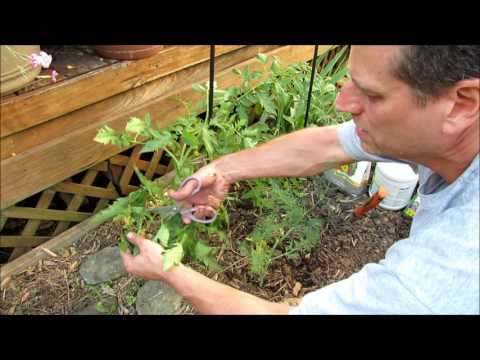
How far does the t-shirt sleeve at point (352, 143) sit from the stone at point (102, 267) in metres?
1.20

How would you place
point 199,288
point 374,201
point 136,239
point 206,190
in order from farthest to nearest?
1. point 374,201
2. point 206,190
3. point 136,239
4. point 199,288

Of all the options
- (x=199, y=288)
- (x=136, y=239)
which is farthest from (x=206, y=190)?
(x=199, y=288)

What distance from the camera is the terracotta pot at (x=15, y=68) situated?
1664 millimetres

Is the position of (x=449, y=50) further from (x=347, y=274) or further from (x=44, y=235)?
(x=44, y=235)

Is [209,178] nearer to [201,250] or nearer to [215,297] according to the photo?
[201,250]

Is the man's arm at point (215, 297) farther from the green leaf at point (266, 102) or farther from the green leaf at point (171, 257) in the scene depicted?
the green leaf at point (266, 102)

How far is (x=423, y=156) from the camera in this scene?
1.36 meters

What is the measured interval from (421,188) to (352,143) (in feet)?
1.18

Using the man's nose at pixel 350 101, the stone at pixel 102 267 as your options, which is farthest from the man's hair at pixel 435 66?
the stone at pixel 102 267

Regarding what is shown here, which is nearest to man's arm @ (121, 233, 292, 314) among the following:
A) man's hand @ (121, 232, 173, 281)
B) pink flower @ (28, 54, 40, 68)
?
man's hand @ (121, 232, 173, 281)

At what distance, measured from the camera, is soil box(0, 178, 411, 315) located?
2146 mm

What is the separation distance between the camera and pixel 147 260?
61.7 inches
